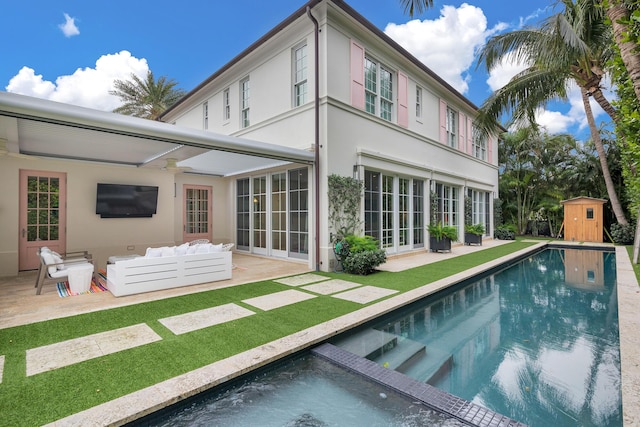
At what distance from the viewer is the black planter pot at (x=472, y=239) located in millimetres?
14711

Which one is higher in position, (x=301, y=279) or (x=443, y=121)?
(x=443, y=121)

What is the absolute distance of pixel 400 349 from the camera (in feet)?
13.4

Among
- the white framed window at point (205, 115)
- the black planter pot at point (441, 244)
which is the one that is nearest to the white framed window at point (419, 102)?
Result: the black planter pot at point (441, 244)

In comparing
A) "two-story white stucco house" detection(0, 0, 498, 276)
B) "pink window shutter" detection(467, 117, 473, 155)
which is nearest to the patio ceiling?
"two-story white stucco house" detection(0, 0, 498, 276)

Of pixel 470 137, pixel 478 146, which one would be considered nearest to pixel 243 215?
pixel 470 137

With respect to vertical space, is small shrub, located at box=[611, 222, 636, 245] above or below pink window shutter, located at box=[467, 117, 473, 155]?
below

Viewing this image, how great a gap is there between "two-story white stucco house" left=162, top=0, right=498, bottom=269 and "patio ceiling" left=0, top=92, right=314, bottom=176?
3.84 ft

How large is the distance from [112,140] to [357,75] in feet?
21.9

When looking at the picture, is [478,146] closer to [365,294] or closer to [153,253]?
[365,294]

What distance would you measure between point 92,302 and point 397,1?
27.5 feet

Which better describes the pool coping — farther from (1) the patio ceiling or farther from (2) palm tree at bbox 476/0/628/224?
(2) palm tree at bbox 476/0/628/224

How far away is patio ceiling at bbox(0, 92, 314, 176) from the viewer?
462 centimetres

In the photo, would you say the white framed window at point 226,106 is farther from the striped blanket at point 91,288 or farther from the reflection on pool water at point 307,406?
the reflection on pool water at point 307,406

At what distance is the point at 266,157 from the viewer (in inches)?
302
